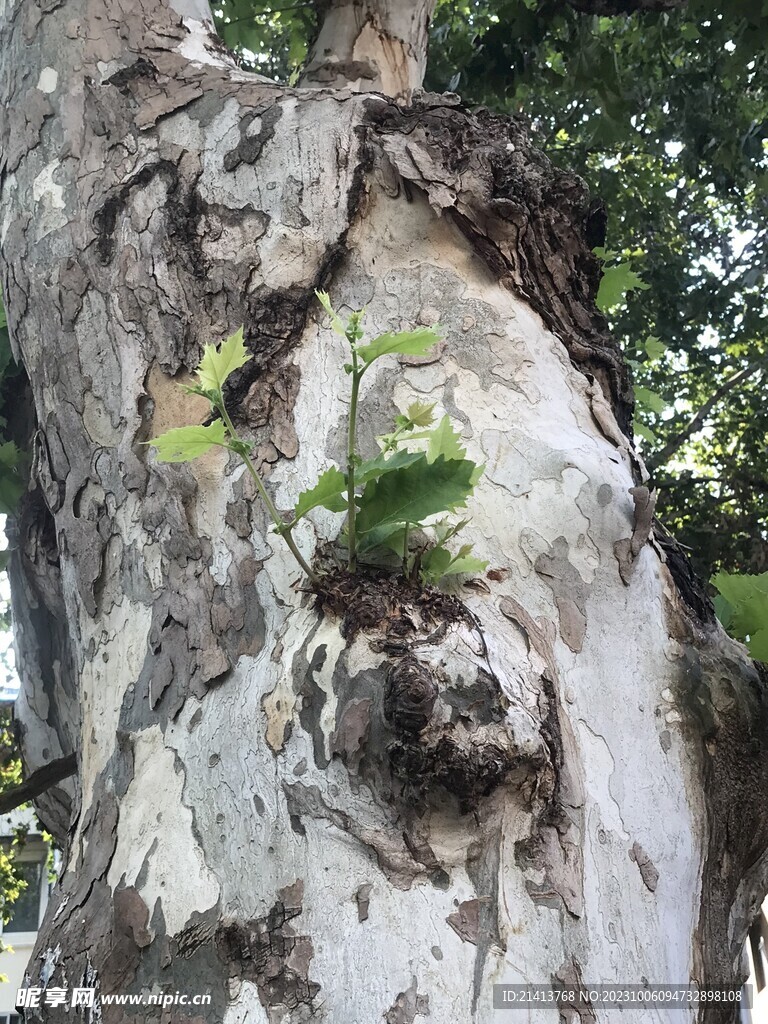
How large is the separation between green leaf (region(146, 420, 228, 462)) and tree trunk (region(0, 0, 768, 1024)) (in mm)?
212

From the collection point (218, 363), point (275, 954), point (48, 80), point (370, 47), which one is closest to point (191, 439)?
point (218, 363)

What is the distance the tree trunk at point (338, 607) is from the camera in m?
1.04

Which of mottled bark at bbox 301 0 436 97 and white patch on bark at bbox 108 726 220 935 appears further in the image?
mottled bark at bbox 301 0 436 97

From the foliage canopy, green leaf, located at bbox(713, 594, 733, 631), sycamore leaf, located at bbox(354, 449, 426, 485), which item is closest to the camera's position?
sycamore leaf, located at bbox(354, 449, 426, 485)

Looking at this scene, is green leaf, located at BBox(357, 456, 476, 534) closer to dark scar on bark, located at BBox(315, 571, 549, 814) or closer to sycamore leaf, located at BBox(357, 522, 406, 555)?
sycamore leaf, located at BBox(357, 522, 406, 555)

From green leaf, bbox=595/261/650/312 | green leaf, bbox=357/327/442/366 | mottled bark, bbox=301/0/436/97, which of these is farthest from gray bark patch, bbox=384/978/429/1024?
mottled bark, bbox=301/0/436/97

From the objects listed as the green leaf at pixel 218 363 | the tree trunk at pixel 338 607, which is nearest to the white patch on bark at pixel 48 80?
the tree trunk at pixel 338 607

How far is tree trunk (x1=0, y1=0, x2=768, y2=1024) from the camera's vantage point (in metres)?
1.04

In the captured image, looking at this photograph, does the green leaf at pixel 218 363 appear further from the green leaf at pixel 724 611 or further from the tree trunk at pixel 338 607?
Result: the green leaf at pixel 724 611

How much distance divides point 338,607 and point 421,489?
20cm

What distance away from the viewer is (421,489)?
1102 mm

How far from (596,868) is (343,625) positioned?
16.5 inches

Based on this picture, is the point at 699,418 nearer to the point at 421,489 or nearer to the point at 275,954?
the point at 421,489

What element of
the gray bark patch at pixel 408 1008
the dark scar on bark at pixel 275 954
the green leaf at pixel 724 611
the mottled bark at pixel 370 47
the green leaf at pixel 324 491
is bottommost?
the gray bark patch at pixel 408 1008
